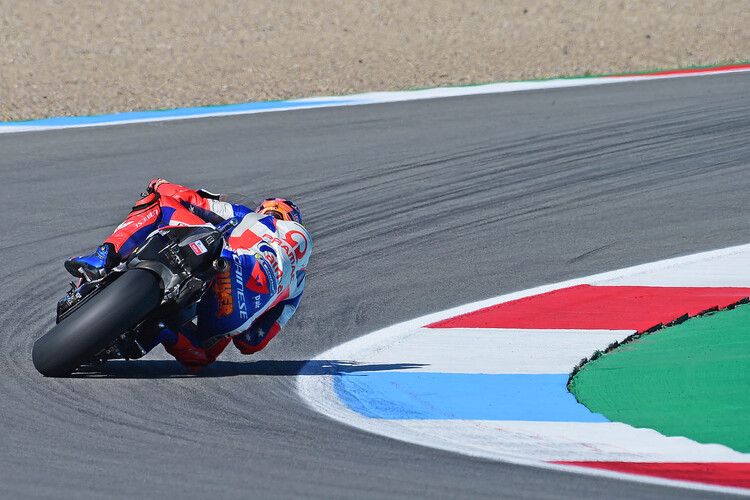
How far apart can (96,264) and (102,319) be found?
0.39 meters

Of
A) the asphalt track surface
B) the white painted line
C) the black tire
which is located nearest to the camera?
the asphalt track surface

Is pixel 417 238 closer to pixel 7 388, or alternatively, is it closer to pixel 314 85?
pixel 7 388

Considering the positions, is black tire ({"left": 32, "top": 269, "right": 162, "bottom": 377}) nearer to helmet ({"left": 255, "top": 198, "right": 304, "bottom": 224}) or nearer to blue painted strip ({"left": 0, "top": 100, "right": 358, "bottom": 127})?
→ helmet ({"left": 255, "top": 198, "right": 304, "bottom": 224})

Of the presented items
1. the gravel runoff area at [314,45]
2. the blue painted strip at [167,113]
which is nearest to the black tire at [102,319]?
the blue painted strip at [167,113]

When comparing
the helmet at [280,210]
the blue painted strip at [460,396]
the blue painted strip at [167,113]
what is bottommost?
the blue painted strip at [460,396]

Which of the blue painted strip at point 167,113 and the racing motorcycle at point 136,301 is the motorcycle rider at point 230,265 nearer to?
the racing motorcycle at point 136,301

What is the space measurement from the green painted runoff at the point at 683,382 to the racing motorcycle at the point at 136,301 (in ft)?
6.26

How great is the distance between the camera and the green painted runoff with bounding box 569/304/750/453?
5309 mm

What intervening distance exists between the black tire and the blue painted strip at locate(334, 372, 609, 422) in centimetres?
104

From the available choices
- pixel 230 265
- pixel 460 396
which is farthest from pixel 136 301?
pixel 460 396

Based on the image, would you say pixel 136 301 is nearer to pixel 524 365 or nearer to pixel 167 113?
pixel 524 365

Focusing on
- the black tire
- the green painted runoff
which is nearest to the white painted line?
the green painted runoff

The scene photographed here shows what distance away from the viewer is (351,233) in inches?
391

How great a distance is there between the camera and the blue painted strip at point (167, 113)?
552 inches
